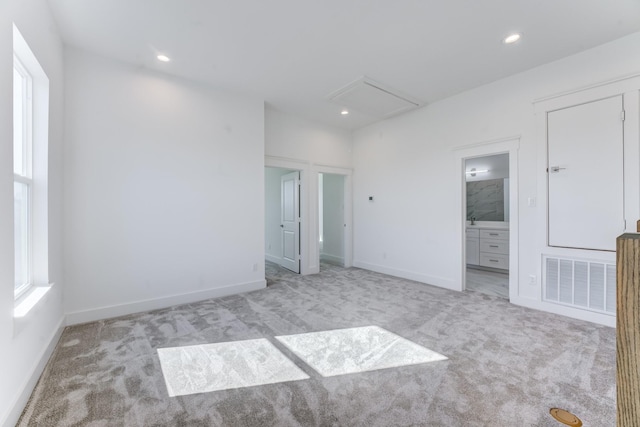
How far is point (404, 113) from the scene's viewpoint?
4984 millimetres

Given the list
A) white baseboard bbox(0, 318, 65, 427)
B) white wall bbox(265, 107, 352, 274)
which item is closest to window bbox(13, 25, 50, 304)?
white baseboard bbox(0, 318, 65, 427)

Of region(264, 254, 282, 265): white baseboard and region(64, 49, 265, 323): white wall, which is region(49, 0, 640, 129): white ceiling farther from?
region(264, 254, 282, 265): white baseboard

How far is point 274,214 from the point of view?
6445 mm

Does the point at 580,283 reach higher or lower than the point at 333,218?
lower

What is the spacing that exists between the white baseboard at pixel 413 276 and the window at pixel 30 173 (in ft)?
15.2

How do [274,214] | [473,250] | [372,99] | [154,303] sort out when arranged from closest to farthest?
[154,303], [372,99], [473,250], [274,214]

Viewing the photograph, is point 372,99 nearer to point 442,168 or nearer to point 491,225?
point 442,168

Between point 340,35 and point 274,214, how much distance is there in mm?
4235

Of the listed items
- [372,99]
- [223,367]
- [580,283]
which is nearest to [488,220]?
[580,283]

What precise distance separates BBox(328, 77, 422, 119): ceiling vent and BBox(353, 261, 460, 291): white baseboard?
2789 mm

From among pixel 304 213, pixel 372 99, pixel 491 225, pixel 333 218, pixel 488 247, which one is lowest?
pixel 488 247

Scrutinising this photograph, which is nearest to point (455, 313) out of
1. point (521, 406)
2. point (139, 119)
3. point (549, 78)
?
point (521, 406)

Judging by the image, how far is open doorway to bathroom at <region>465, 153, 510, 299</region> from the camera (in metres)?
5.27

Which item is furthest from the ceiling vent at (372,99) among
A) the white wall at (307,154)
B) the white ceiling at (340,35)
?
the white wall at (307,154)
